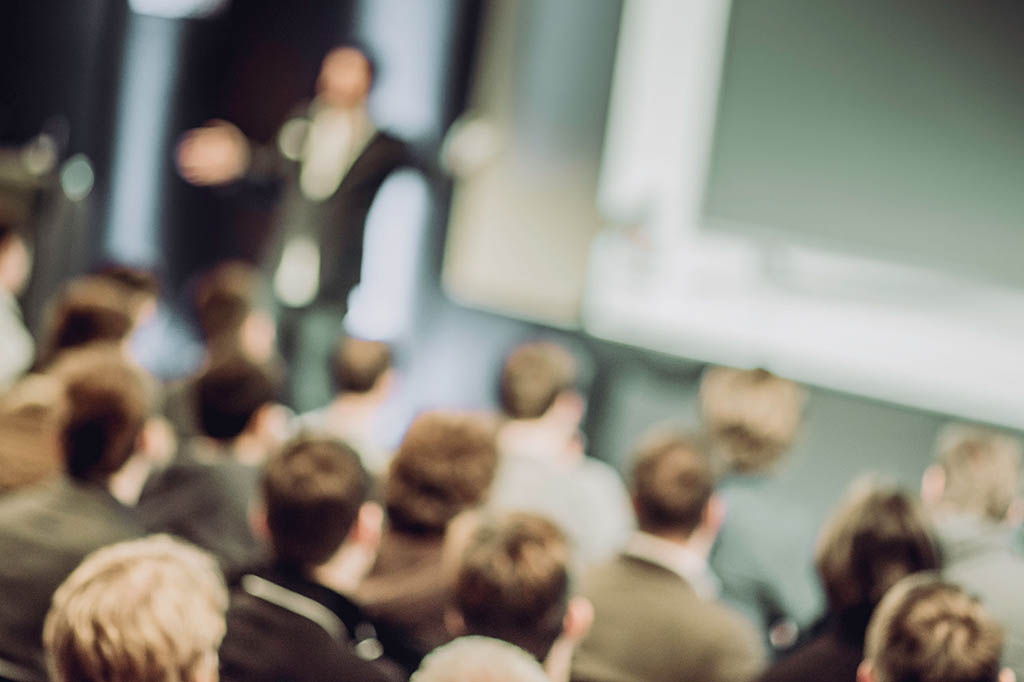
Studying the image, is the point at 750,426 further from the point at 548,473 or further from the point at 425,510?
the point at 425,510

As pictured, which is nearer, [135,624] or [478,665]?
[478,665]

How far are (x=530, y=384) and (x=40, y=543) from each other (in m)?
1.54

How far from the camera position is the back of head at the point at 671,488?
2242mm

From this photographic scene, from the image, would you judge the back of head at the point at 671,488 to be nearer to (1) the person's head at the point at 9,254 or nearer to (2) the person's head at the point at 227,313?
(2) the person's head at the point at 227,313

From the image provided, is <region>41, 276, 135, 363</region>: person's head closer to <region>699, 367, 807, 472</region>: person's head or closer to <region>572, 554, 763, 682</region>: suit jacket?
<region>699, 367, 807, 472</region>: person's head

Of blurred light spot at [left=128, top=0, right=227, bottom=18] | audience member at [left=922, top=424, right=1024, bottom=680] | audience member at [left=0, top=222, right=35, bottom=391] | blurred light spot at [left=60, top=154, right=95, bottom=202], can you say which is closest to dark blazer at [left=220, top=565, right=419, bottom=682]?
audience member at [left=922, top=424, right=1024, bottom=680]

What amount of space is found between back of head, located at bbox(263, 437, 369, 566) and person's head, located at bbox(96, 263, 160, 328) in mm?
1869

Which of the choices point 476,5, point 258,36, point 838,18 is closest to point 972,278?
point 838,18

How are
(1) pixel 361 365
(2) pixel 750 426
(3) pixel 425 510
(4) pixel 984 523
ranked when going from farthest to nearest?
(1) pixel 361 365 → (2) pixel 750 426 → (4) pixel 984 523 → (3) pixel 425 510

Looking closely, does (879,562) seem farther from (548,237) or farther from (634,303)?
(548,237)

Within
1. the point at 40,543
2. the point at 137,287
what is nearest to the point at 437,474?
the point at 40,543

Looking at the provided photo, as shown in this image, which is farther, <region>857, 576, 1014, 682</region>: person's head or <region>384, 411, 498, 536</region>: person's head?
<region>384, 411, 498, 536</region>: person's head

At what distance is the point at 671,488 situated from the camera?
2250 millimetres

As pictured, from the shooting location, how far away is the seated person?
1.67 meters
